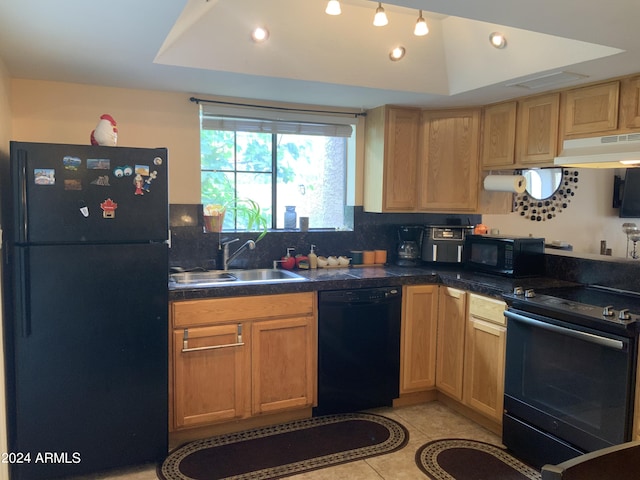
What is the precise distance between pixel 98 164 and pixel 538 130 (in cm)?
256

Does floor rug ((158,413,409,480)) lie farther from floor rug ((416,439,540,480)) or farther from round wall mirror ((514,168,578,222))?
round wall mirror ((514,168,578,222))

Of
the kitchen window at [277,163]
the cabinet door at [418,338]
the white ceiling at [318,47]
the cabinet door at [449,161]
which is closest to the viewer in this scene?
the white ceiling at [318,47]

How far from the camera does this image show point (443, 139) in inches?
141

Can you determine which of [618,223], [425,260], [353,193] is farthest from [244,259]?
[618,223]

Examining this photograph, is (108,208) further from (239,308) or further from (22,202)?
(239,308)

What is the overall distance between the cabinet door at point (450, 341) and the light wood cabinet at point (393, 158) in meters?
0.77

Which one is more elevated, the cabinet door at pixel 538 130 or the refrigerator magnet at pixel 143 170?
the cabinet door at pixel 538 130

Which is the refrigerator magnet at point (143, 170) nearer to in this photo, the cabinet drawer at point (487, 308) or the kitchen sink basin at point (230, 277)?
the kitchen sink basin at point (230, 277)

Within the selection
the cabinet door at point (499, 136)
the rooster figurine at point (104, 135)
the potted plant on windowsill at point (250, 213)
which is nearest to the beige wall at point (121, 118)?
the potted plant on windowsill at point (250, 213)

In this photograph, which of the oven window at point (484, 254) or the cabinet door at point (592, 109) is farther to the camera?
the oven window at point (484, 254)

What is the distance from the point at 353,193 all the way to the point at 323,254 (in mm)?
532

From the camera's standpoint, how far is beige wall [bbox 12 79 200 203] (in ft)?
9.45

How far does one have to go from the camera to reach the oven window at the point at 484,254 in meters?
3.25

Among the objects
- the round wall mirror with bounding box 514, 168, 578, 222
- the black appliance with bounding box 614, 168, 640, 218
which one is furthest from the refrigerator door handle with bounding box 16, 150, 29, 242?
the black appliance with bounding box 614, 168, 640, 218
